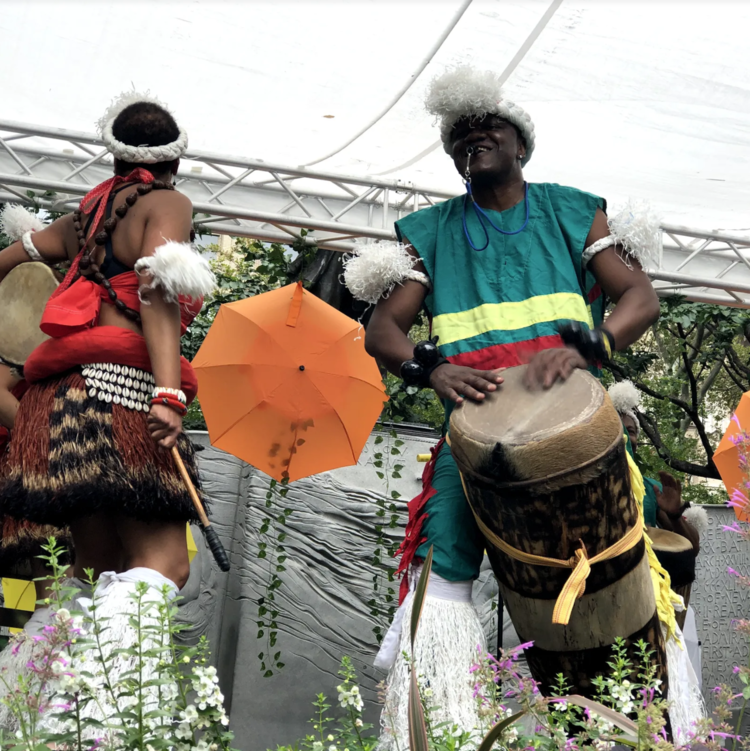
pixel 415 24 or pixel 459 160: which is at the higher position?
pixel 415 24

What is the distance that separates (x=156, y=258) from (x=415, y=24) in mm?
2564

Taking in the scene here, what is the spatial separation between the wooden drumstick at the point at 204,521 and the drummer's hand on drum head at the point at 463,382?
622mm

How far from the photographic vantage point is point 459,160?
8.80 feet

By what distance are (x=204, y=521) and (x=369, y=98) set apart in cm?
322

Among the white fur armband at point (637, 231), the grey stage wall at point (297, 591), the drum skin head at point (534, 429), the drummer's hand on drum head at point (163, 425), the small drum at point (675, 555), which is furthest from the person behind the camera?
the grey stage wall at point (297, 591)

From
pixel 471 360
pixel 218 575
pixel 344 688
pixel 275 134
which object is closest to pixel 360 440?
pixel 218 575

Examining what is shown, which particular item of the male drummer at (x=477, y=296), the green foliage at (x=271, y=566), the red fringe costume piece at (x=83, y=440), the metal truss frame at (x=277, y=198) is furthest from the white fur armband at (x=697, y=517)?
the red fringe costume piece at (x=83, y=440)

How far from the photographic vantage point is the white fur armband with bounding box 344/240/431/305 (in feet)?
8.55

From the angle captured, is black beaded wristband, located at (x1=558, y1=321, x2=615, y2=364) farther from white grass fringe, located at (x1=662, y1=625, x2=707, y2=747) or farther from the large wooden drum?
white grass fringe, located at (x1=662, y1=625, x2=707, y2=747)

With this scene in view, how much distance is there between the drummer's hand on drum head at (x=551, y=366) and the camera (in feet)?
7.07

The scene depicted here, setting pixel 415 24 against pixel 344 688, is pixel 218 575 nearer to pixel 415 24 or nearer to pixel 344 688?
pixel 415 24

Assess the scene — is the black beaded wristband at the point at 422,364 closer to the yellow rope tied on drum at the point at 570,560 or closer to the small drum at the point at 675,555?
the yellow rope tied on drum at the point at 570,560

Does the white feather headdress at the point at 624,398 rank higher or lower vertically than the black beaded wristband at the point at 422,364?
higher

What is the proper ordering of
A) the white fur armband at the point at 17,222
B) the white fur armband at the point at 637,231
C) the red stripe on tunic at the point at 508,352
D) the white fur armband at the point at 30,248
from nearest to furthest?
the red stripe on tunic at the point at 508,352 < the white fur armband at the point at 637,231 < the white fur armband at the point at 30,248 < the white fur armband at the point at 17,222
